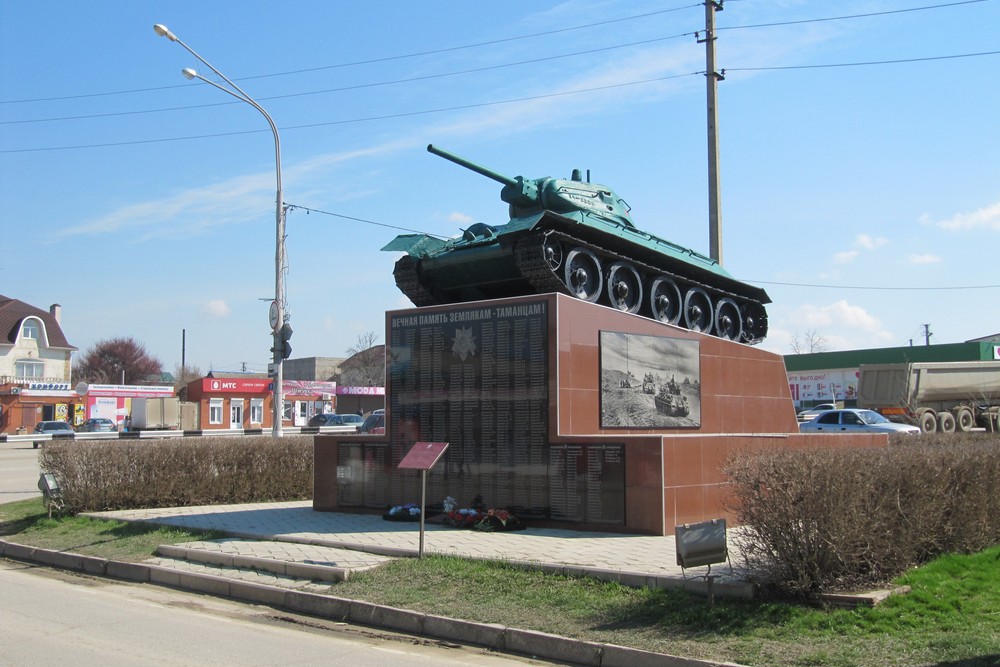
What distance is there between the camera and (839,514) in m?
6.93

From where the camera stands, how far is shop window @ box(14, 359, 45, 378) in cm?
5794

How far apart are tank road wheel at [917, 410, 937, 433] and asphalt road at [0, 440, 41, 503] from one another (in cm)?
2590

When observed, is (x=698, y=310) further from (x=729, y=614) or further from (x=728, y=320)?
(x=729, y=614)

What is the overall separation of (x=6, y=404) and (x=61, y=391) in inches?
117

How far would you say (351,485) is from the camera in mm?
13797

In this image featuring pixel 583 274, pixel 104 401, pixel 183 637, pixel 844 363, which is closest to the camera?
pixel 183 637

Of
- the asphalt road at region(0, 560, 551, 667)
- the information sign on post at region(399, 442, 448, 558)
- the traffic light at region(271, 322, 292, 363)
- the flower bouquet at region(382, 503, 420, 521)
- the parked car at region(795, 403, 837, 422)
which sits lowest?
the asphalt road at region(0, 560, 551, 667)

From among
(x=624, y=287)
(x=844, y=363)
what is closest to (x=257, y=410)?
(x=844, y=363)

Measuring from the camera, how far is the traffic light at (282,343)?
20031mm

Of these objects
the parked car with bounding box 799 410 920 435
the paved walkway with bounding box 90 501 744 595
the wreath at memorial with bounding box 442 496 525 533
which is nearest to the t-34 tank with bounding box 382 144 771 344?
the wreath at memorial with bounding box 442 496 525 533

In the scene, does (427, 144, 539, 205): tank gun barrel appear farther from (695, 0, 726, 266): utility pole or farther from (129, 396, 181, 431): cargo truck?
(129, 396, 181, 431): cargo truck

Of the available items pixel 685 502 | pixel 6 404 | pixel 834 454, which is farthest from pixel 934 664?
pixel 6 404

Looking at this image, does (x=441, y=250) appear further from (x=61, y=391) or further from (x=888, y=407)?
(x=61, y=391)

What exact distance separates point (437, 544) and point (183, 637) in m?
3.48
